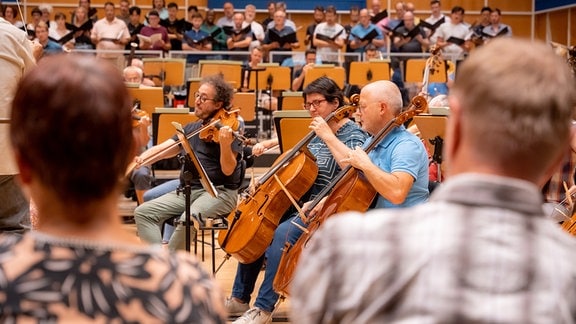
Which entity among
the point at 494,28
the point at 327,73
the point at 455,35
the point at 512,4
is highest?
the point at 512,4

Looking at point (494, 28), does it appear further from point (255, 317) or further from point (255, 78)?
point (255, 317)

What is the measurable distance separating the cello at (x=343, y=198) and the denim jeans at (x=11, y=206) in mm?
1267

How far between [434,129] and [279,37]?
24.9 feet

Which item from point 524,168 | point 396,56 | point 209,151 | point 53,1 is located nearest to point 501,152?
point 524,168

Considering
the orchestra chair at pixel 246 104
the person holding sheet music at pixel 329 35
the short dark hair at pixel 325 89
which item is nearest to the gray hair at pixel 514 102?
the short dark hair at pixel 325 89

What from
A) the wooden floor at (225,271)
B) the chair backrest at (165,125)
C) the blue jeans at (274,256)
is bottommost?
the wooden floor at (225,271)

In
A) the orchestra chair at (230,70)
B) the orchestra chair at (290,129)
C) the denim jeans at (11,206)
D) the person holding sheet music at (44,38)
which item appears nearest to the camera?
the denim jeans at (11,206)

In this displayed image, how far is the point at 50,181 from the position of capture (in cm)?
134

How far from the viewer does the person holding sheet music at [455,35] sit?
13191 millimetres

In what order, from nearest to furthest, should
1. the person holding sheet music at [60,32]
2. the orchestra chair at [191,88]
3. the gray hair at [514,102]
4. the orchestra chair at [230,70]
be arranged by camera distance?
the gray hair at [514,102] < the orchestra chair at [191,88] < the orchestra chair at [230,70] < the person holding sheet music at [60,32]

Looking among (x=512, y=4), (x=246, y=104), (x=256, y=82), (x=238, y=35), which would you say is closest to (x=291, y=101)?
(x=246, y=104)

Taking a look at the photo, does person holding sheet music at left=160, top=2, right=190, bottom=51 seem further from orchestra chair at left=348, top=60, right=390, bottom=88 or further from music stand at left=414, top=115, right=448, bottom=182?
music stand at left=414, top=115, right=448, bottom=182

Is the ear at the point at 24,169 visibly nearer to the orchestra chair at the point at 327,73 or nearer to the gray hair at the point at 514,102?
the gray hair at the point at 514,102

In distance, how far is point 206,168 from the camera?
5.62 metres
